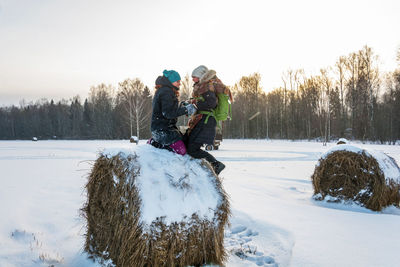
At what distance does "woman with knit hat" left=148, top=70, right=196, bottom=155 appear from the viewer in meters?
3.42

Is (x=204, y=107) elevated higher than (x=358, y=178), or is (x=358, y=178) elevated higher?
(x=204, y=107)

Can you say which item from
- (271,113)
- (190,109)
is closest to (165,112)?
(190,109)

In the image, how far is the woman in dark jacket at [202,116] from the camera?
12.0ft

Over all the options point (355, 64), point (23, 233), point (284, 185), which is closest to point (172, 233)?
point (23, 233)

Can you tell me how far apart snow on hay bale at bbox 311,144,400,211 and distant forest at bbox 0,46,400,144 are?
25598mm

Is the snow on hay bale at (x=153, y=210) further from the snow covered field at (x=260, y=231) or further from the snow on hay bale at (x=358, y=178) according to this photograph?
the snow on hay bale at (x=358, y=178)

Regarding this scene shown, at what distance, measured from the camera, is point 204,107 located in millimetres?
3740

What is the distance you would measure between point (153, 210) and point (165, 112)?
1235mm

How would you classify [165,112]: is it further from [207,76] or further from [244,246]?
[244,246]

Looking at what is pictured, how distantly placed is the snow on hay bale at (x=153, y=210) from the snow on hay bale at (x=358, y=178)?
13.4 ft

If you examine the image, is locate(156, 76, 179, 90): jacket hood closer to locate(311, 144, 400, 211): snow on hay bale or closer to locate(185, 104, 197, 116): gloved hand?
locate(185, 104, 197, 116): gloved hand

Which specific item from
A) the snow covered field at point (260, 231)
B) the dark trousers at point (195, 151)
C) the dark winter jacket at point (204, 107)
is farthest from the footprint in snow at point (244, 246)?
the dark winter jacket at point (204, 107)

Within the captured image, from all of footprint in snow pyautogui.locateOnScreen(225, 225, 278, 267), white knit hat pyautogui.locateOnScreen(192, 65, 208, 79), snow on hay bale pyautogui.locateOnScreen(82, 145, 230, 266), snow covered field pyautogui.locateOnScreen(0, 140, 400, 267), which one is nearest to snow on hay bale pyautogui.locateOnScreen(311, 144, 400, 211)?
snow covered field pyautogui.locateOnScreen(0, 140, 400, 267)

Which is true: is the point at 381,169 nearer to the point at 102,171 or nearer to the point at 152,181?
the point at 152,181
